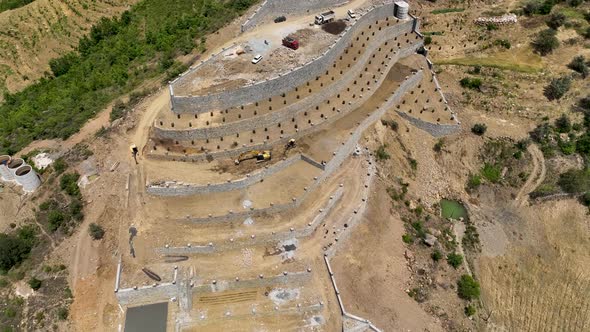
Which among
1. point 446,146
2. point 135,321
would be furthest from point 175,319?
point 446,146

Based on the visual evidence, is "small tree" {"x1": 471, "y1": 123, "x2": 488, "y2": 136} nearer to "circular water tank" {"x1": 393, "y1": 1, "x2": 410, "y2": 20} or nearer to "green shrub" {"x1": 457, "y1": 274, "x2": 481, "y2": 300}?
"circular water tank" {"x1": 393, "y1": 1, "x2": 410, "y2": 20}

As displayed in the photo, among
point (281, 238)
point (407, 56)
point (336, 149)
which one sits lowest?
point (281, 238)

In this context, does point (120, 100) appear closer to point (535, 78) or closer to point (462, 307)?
point (462, 307)

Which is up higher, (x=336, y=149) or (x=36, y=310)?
(x=336, y=149)

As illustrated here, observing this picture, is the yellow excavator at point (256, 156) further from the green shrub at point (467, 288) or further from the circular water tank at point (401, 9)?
the circular water tank at point (401, 9)

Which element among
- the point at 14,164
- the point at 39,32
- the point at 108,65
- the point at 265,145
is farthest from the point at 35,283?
the point at 39,32

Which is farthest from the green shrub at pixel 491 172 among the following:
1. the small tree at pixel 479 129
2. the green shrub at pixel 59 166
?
the green shrub at pixel 59 166
